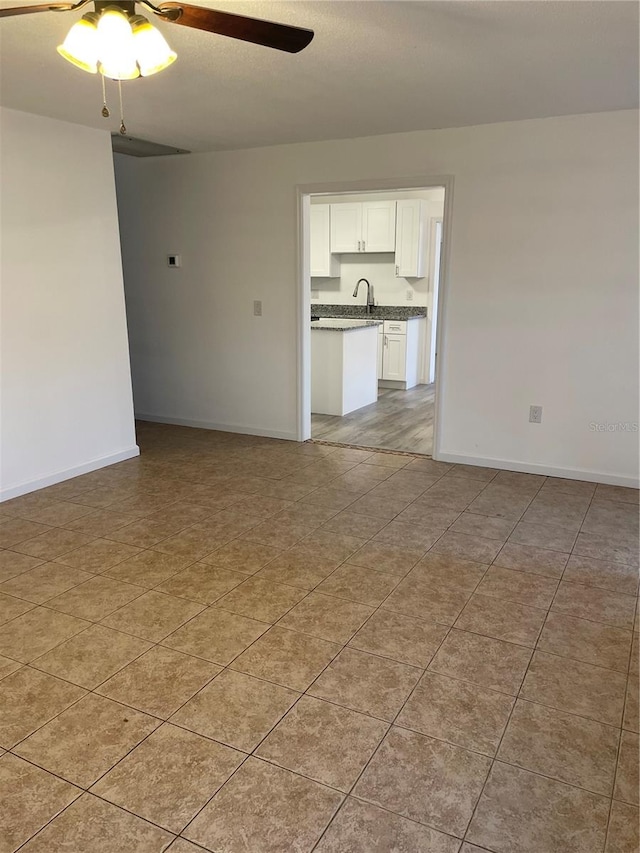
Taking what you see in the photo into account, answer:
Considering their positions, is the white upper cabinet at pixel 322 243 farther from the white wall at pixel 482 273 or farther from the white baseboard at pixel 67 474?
the white baseboard at pixel 67 474

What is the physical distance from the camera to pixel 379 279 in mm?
7793

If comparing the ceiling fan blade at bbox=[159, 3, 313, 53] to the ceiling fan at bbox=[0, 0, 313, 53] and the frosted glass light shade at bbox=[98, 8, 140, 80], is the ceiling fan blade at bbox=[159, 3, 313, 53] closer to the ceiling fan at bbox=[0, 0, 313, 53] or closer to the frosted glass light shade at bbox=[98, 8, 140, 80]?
the ceiling fan at bbox=[0, 0, 313, 53]

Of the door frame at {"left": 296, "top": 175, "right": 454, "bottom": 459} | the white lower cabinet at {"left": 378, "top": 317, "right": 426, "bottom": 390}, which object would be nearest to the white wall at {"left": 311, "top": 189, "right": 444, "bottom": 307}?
the white lower cabinet at {"left": 378, "top": 317, "right": 426, "bottom": 390}

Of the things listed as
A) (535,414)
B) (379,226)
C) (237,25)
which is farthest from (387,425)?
(237,25)

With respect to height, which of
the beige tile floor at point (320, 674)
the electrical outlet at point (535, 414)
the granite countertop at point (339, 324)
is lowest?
the beige tile floor at point (320, 674)

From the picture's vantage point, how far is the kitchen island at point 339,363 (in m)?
6.00

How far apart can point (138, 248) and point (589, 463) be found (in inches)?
166

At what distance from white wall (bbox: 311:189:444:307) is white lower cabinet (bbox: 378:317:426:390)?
0.40m

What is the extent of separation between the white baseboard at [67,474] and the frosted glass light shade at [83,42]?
9.11 ft

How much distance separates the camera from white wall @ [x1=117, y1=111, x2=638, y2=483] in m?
3.85

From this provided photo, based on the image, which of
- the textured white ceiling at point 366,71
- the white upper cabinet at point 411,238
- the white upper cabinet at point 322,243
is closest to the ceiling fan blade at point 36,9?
the textured white ceiling at point 366,71

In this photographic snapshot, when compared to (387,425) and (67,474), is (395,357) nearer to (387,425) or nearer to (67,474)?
(387,425)

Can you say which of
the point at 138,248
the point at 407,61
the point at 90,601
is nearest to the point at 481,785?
the point at 90,601

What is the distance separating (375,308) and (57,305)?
4.60m
